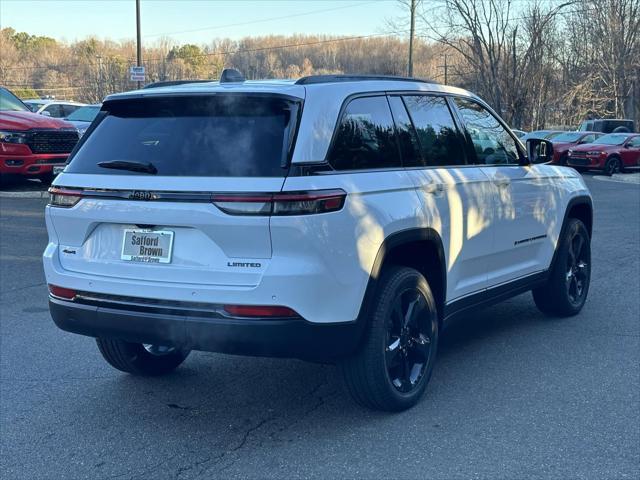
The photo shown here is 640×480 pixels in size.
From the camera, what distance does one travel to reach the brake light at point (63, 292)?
440cm

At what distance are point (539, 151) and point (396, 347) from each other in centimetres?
255

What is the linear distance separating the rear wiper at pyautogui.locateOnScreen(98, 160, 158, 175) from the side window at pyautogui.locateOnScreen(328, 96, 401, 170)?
0.91 m

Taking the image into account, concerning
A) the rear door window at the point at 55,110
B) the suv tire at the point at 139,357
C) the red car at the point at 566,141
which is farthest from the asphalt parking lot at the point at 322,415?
the red car at the point at 566,141

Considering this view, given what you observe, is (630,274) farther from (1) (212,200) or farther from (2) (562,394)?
(1) (212,200)

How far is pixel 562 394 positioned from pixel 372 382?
134 cm

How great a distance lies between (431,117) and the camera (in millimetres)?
5207

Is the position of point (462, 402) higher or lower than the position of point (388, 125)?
lower

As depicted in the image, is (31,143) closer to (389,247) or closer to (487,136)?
(487,136)

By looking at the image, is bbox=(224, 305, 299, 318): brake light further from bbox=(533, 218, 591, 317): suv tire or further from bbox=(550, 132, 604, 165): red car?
bbox=(550, 132, 604, 165): red car

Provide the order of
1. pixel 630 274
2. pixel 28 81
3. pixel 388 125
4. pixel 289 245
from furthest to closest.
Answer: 1. pixel 28 81
2. pixel 630 274
3. pixel 388 125
4. pixel 289 245

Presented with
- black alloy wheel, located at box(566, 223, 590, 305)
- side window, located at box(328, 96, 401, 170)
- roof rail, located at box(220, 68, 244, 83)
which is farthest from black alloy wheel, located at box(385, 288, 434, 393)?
black alloy wheel, located at box(566, 223, 590, 305)

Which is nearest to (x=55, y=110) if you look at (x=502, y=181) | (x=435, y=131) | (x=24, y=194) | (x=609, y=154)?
(x=24, y=194)

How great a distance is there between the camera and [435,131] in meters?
5.21

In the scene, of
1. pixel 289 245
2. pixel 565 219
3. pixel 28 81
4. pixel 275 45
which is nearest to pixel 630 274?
pixel 565 219
